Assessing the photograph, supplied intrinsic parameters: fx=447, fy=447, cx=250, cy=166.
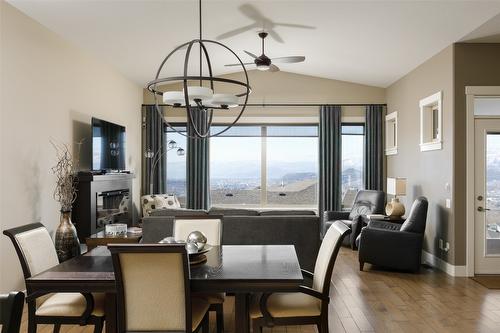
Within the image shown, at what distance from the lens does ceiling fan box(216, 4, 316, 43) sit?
5.17 metres

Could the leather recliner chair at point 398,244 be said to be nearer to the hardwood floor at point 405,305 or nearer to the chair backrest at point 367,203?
the hardwood floor at point 405,305

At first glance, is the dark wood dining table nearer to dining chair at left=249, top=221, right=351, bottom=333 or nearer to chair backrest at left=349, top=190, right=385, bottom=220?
dining chair at left=249, top=221, right=351, bottom=333

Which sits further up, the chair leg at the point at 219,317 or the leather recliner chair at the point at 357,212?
the leather recliner chair at the point at 357,212

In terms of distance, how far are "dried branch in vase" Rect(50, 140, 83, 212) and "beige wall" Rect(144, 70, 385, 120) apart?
3628mm

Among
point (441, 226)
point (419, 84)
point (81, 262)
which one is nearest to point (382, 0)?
point (419, 84)

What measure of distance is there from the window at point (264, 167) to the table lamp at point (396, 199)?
7.18 ft

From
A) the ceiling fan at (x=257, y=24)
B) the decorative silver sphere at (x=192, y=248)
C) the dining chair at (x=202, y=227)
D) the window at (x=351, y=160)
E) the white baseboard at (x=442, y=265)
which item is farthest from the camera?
the window at (x=351, y=160)

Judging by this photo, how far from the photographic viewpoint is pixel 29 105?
4.62 metres

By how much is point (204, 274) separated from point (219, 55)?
5.24 m

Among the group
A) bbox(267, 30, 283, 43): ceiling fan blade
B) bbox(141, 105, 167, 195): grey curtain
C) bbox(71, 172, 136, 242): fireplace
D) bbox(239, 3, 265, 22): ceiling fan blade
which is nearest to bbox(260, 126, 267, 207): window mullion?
bbox(141, 105, 167, 195): grey curtain

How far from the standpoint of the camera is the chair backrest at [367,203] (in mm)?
7527

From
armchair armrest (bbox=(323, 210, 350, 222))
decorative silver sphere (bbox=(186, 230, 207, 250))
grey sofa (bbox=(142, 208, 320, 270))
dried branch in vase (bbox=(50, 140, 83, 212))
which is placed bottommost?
armchair armrest (bbox=(323, 210, 350, 222))

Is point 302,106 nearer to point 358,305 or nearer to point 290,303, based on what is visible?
point 358,305

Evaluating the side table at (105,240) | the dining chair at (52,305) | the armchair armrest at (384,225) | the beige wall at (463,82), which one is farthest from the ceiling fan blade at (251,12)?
the dining chair at (52,305)
